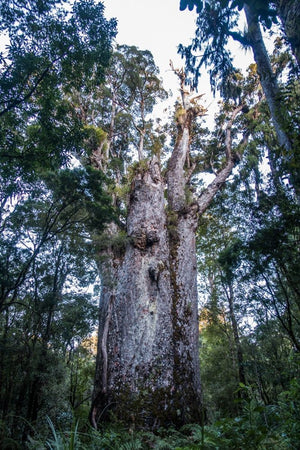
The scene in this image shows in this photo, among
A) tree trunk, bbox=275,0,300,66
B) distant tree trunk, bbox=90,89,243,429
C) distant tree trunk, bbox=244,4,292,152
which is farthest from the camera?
distant tree trunk, bbox=244,4,292,152

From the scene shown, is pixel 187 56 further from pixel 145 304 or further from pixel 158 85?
pixel 158 85

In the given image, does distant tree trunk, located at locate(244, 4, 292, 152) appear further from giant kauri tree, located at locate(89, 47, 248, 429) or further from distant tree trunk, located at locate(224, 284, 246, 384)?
distant tree trunk, located at locate(224, 284, 246, 384)

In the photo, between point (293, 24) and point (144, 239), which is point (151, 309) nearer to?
point (144, 239)

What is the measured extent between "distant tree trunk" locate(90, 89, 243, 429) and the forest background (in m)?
0.39

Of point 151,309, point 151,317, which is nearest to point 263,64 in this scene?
point 151,309

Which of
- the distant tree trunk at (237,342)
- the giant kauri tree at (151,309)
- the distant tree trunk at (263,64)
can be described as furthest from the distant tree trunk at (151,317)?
the distant tree trunk at (237,342)

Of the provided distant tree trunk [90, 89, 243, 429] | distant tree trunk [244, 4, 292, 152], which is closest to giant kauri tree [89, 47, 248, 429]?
distant tree trunk [90, 89, 243, 429]

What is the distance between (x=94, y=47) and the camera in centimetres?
518

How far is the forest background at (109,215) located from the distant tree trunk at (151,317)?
1.27 ft

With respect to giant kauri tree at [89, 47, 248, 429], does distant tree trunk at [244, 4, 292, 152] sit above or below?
above

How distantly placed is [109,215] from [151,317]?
314 cm

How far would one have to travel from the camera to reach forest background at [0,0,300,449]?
3297mm

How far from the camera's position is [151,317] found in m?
5.09

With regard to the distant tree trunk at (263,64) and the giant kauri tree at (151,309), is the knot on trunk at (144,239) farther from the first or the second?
the distant tree trunk at (263,64)
